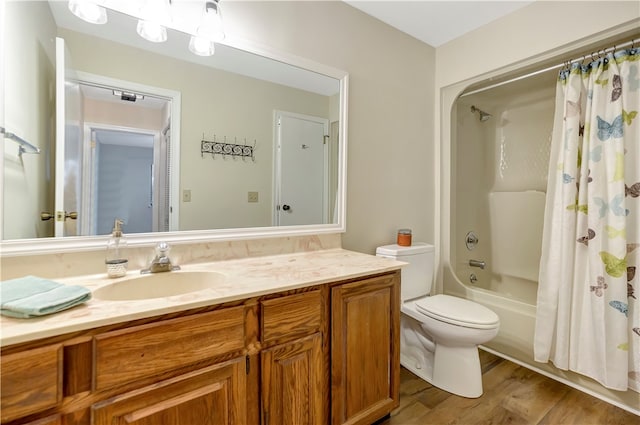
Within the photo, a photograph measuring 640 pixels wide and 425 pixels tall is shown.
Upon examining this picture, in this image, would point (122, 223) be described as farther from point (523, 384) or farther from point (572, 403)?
point (572, 403)

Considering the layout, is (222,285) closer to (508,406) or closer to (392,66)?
(508,406)

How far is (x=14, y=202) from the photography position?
1.05 m

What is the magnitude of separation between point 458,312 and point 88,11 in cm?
227

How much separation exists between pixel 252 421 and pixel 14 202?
1154mm

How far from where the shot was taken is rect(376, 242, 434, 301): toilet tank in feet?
6.30

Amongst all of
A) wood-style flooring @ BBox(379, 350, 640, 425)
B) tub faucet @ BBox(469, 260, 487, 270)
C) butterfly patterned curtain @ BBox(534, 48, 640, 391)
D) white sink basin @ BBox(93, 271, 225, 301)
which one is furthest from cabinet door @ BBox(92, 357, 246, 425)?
tub faucet @ BBox(469, 260, 487, 270)

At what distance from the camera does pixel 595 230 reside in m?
1.63

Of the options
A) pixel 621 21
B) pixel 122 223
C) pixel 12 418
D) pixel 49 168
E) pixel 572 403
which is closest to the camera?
pixel 12 418

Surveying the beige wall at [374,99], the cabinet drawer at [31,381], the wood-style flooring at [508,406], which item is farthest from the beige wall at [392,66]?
the cabinet drawer at [31,381]

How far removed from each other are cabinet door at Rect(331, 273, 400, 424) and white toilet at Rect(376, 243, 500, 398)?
41cm

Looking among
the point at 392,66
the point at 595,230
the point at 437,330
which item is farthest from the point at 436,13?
the point at 437,330

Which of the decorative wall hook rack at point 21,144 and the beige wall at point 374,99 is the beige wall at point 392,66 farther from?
the decorative wall hook rack at point 21,144

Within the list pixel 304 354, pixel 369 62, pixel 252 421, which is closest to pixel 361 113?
pixel 369 62

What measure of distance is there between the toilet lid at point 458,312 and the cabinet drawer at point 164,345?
3.92 feet
